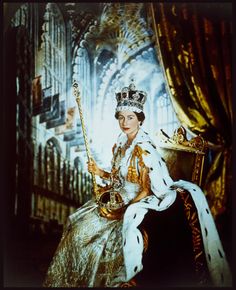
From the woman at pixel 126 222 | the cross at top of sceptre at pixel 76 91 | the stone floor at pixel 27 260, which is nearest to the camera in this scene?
the woman at pixel 126 222

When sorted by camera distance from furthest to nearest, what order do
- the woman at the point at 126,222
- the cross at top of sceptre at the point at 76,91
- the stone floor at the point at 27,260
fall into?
the cross at top of sceptre at the point at 76,91 < the stone floor at the point at 27,260 < the woman at the point at 126,222

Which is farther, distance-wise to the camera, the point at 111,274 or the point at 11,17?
the point at 11,17

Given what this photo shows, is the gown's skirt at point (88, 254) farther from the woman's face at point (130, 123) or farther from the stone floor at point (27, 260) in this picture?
the woman's face at point (130, 123)

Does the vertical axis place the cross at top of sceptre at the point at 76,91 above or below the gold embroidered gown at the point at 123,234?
above

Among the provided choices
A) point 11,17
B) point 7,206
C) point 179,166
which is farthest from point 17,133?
point 179,166

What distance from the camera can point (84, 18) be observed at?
5.18 m

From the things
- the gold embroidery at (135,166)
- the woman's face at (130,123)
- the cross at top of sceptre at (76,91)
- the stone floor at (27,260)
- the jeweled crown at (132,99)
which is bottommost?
the stone floor at (27,260)

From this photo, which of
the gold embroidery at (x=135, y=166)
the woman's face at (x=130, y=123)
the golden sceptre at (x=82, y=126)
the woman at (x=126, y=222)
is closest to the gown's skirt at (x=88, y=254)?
the woman at (x=126, y=222)

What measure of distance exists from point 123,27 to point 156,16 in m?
0.27

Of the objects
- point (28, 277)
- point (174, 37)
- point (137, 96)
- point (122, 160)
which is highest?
point (174, 37)

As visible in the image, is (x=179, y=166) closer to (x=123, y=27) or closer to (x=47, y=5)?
(x=123, y=27)

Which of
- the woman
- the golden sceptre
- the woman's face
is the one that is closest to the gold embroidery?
the woman

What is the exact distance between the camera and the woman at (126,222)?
485 cm

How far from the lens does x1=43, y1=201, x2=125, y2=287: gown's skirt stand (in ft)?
16.0
